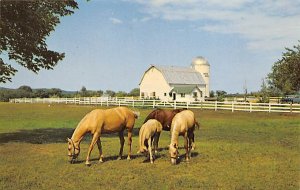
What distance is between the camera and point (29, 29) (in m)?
18.7

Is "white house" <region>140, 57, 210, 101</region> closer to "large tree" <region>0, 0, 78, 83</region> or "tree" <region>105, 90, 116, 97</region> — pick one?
"tree" <region>105, 90, 116, 97</region>

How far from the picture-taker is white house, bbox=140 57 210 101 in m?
69.7

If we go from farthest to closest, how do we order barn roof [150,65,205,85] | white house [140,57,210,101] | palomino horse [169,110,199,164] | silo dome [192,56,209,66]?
silo dome [192,56,209,66], barn roof [150,65,205,85], white house [140,57,210,101], palomino horse [169,110,199,164]

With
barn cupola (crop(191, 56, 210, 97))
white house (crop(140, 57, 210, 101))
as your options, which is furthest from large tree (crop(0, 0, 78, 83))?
barn cupola (crop(191, 56, 210, 97))

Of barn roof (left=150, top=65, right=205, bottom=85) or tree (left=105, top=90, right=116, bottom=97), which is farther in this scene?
tree (left=105, top=90, right=116, bottom=97)

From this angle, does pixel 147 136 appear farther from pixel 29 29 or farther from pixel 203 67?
pixel 203 67

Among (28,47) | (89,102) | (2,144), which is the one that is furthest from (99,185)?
(89,102)

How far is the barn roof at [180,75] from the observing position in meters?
71.6

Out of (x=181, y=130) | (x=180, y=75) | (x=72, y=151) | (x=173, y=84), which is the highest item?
(x=180, y=75)

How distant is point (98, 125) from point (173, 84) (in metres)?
58.7

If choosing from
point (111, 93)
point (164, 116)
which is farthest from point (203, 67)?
point (164, 116)

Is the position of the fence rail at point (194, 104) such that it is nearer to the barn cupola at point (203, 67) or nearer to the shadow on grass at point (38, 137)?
the shadow on grass at point (38, 137)

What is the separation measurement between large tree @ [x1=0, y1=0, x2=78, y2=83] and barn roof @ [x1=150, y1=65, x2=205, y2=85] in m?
50.5

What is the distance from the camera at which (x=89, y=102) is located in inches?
2421
